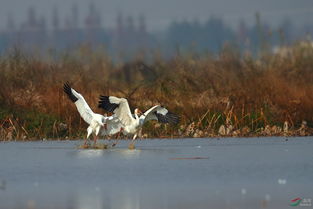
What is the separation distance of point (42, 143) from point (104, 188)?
20.7ft

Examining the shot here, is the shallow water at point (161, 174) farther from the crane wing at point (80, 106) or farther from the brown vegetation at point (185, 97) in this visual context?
the crane wing at point (80, 106)

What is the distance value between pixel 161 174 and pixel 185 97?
622cm

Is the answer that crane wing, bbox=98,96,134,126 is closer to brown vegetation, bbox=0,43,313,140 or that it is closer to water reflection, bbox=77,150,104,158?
water reflection, bbox=77,150,104,158

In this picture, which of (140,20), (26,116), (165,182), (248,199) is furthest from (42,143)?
(140,20)

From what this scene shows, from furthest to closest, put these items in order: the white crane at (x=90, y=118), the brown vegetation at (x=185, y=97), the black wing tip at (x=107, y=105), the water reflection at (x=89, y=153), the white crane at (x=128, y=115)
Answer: the brown vegetation at (x=185, y=97)
the black wing tip at (x=107, y=105)
the white crane at (x=128, y=115)
the white crane at (x=90, y=118)
the water reflection at (x=89, y=153)

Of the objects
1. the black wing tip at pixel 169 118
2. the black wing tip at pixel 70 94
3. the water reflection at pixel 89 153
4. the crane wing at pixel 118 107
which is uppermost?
the black wing tip at pixel 70 94

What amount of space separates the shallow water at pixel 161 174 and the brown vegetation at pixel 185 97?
467mm

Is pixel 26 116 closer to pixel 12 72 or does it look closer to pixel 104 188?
pixel 12 72

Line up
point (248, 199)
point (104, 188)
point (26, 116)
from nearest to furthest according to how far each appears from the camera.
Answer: point (248, 199), point (104, 188), point (26, 116)

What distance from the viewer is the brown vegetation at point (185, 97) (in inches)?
747

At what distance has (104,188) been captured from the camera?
12.3m

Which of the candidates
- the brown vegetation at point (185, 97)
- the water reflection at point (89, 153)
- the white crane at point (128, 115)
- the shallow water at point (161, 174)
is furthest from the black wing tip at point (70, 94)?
the brown vegetation at point (185, 97)

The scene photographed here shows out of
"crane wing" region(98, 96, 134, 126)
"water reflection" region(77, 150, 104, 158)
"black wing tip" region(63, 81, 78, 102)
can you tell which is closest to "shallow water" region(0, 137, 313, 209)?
"water reflection" region(77, 150, 104, 158)

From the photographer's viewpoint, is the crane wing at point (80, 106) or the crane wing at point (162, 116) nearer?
the crane wing at point (80, 106)
